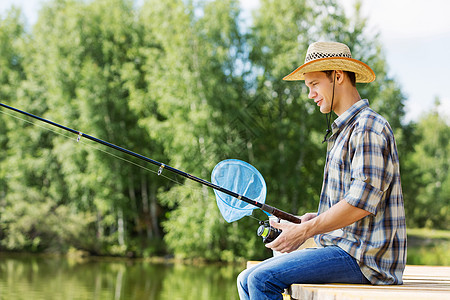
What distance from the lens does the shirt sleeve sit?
1.91m

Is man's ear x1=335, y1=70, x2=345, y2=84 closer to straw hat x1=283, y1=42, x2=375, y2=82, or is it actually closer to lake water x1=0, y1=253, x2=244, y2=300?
straw hat x1=283, y1=42, x2=375, y2=82

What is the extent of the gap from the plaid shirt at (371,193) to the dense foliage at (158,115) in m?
12.2

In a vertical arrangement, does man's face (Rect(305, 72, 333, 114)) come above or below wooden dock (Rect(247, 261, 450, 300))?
above

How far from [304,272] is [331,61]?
2.42ft

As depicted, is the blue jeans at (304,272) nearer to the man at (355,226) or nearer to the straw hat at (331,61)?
the man at (355,226)

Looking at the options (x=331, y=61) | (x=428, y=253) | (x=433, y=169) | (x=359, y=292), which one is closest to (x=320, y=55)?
(x=331, y=61)

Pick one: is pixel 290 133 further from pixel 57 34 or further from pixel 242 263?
pixel 57 34

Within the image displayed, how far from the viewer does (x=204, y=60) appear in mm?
14891

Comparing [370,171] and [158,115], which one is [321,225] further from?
[158,115]

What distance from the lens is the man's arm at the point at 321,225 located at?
194cm

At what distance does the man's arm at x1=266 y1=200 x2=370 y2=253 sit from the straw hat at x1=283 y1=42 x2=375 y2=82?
51cm

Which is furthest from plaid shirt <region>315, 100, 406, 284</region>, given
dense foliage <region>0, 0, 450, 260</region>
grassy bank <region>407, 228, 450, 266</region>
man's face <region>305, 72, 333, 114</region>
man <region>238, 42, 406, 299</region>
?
grassy bank <region>407, 228, 450, 266</region>

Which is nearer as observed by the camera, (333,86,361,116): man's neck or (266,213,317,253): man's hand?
(266,213,317,253): man's hand

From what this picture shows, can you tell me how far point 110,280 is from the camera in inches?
430
